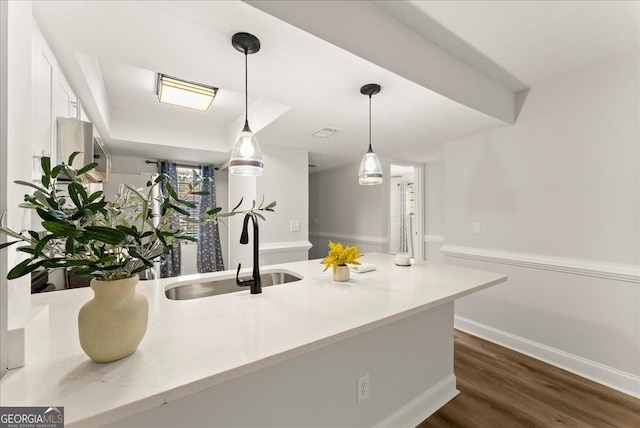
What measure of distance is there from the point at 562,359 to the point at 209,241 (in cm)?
449

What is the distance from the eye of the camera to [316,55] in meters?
1.45

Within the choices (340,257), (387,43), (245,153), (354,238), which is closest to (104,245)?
(245,153)

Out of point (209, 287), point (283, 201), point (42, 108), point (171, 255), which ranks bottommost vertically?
point (171, 255)

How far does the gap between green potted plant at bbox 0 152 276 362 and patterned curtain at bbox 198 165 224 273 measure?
3.65 m

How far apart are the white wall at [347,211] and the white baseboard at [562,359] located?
1.59m

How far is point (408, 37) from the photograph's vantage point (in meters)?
1.64

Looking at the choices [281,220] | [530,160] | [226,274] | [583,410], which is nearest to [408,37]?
[530,160]

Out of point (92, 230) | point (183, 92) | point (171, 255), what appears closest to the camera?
point (92, 230)

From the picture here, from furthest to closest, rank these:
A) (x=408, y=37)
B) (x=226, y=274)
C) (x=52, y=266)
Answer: (x=226, y=274) → (x=408, y=37) → (x=52, y=266)

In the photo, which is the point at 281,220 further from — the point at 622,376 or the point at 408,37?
the point at 622,376

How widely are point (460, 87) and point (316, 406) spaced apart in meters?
2.26

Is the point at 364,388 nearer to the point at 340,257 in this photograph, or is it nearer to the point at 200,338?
the point at 340,257

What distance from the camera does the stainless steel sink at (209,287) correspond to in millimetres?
1613

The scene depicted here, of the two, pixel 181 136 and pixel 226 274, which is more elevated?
pixel 181 136
